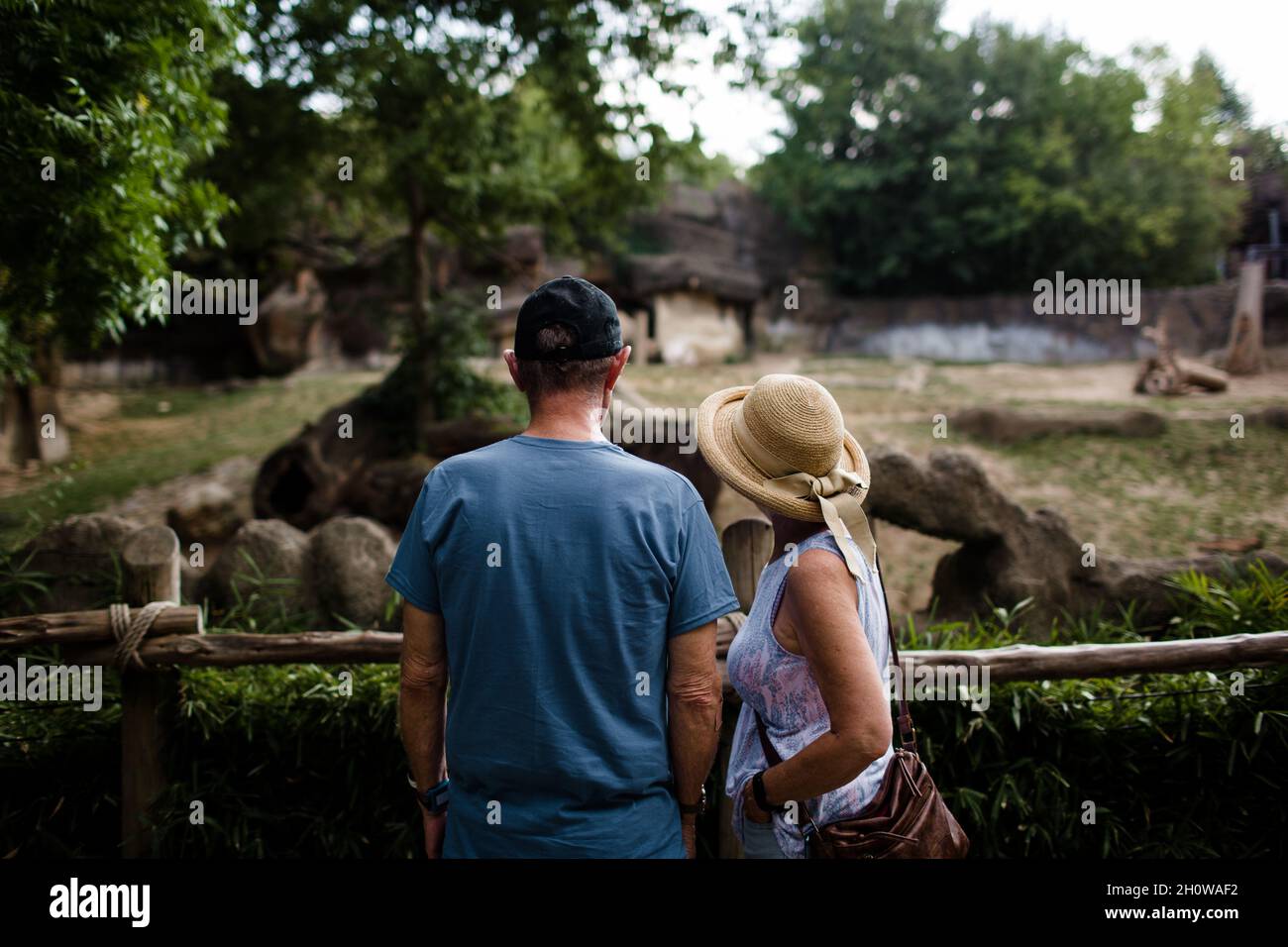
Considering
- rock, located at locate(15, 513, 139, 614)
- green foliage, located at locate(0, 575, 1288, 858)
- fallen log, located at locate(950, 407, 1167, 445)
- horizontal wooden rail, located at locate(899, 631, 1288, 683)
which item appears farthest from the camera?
fallen log, located at locate(950, 407, 1167, 445)

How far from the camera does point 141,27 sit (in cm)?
415

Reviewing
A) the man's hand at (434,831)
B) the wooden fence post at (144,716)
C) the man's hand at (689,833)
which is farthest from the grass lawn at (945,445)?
the man's hand at (689,833)

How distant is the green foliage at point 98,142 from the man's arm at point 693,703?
359 cm

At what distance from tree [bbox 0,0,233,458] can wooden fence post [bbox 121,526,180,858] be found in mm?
1737

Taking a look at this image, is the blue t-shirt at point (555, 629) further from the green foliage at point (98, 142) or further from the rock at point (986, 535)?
the rock at point (986, 535)

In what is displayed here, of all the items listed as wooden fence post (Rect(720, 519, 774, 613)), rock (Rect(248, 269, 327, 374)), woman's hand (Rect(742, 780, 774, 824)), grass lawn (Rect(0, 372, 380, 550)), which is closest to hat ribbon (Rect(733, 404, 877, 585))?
woman's hand (Rect(742, 780, 774, 824))

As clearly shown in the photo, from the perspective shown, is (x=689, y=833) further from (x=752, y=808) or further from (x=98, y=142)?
(x=98, y=142)

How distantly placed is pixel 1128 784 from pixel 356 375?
60.5 feet

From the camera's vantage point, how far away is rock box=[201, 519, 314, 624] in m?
4.80

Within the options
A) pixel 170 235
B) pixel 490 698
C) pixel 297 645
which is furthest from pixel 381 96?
pixel 490 698

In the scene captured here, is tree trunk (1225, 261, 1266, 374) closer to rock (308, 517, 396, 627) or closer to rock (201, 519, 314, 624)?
rock (308, 517, 396, 627)
